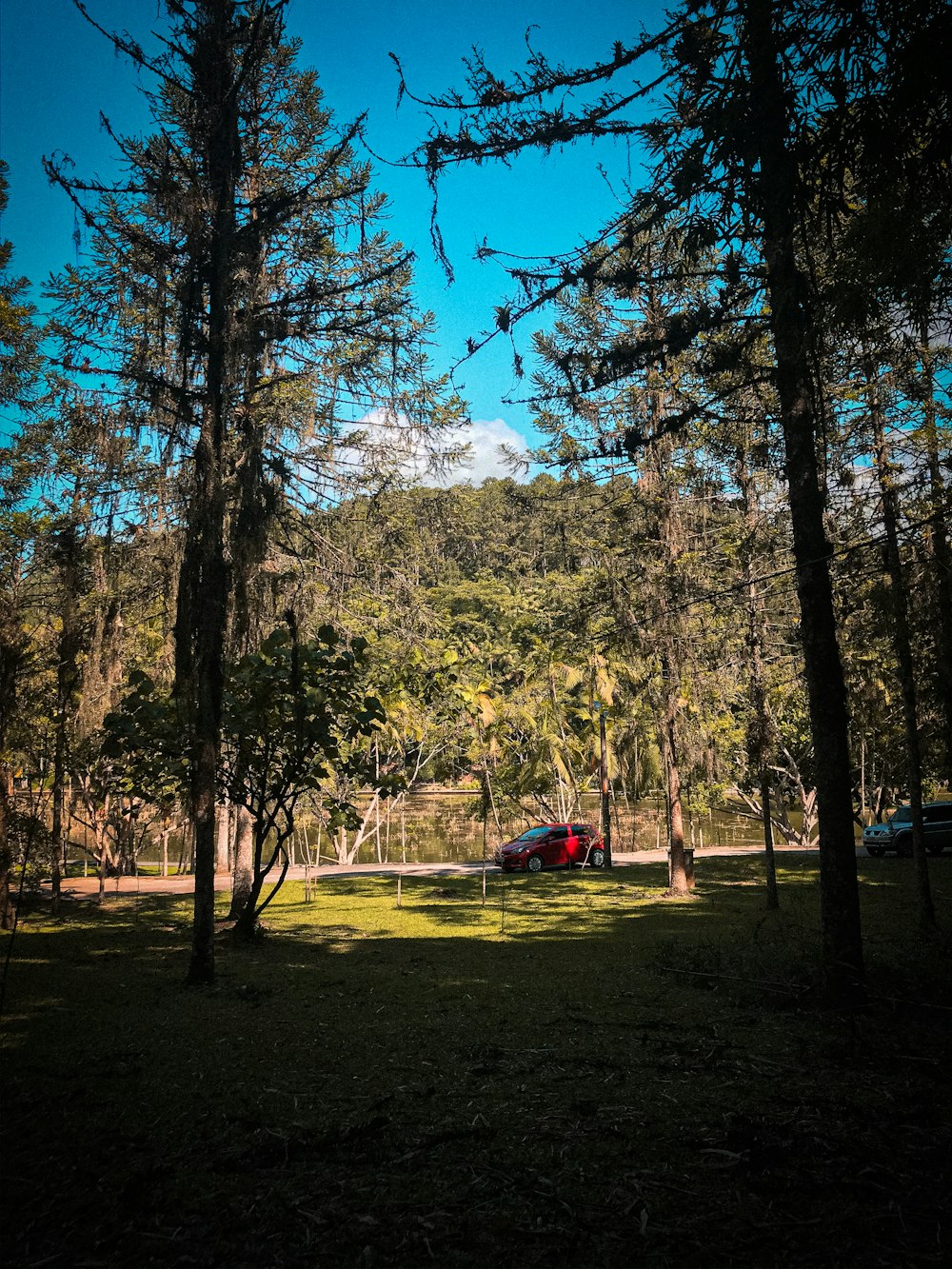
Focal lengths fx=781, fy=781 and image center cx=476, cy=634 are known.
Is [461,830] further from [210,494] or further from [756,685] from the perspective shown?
[210,494]

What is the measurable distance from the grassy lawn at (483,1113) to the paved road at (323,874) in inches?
427

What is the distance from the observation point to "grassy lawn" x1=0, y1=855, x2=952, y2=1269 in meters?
2.85

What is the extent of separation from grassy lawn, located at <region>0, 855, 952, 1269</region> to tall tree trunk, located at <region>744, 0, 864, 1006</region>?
1.78 feet

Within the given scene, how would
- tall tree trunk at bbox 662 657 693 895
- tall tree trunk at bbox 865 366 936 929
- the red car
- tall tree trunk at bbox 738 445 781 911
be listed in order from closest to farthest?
tall tree trunk at bbox 865 366 936 929, tall tree trunk at bbox 738 445 781 911, tall tree trunk at bbox 662 657 693 895, the red car

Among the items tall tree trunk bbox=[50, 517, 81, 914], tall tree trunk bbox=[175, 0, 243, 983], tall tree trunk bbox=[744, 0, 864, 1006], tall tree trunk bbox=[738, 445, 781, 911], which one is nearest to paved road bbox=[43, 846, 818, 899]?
tall tree trunk bbox=[50, 517, 81, 914]

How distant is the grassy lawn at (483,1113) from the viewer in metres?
2.85

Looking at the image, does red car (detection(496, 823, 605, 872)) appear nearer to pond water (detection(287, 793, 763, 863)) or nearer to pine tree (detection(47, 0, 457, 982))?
pond water (detection(287, 793, 763, 863))

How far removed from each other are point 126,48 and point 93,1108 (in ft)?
34.1

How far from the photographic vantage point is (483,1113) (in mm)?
4109

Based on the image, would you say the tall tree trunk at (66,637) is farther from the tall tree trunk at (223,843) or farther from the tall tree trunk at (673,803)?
the tall tree trunk at (673,803)

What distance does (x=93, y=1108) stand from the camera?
430 centimetres

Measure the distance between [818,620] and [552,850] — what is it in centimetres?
1771

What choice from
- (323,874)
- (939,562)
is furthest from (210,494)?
(323,874)

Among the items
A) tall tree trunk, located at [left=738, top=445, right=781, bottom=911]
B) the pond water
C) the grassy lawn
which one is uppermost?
tall tree trunk, located at [left=738, top=445, right=781, bottom=911]
